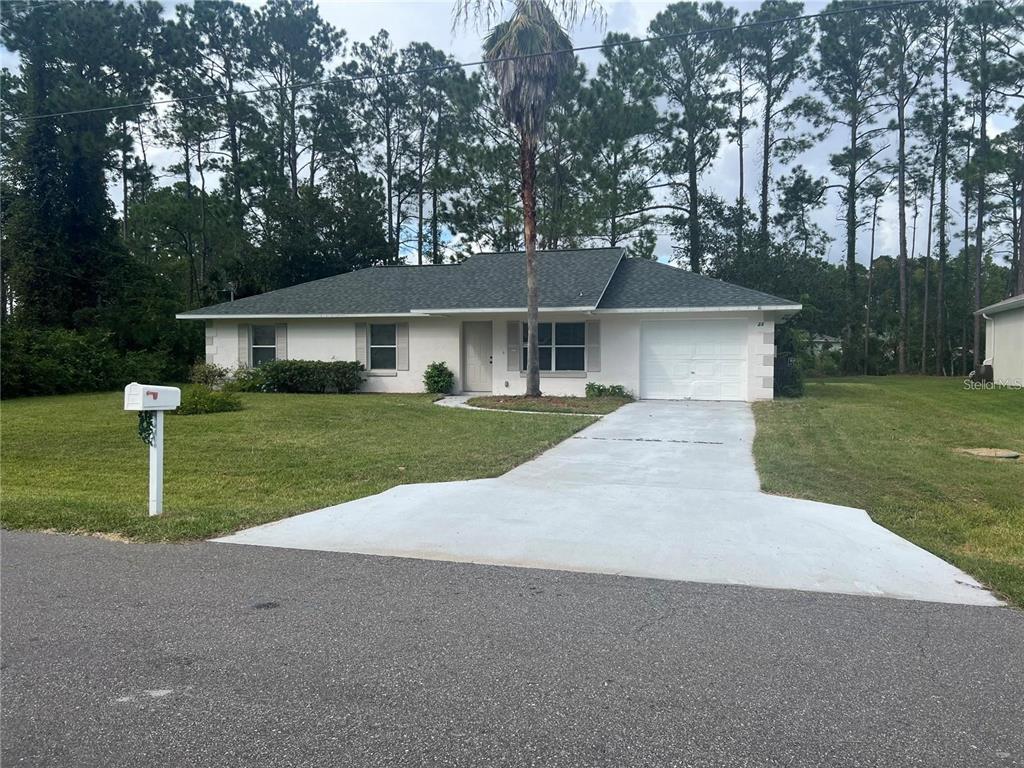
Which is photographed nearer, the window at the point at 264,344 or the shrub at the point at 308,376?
the shrub at the point at 308,376

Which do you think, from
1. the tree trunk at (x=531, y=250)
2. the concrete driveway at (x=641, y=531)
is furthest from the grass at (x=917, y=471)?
the tree trunk at (x=531, y=250)

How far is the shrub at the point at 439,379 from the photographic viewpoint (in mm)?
20406

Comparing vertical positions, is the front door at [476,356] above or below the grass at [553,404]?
above

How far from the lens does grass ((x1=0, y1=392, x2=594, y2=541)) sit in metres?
6.77

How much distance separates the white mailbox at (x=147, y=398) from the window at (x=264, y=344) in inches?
629

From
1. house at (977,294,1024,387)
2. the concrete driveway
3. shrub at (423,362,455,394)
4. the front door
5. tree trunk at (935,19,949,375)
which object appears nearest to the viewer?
the concrete driveway

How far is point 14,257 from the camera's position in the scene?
26.0 m

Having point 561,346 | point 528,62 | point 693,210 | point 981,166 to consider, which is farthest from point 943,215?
point 528,62

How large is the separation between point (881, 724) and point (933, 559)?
3026 mm

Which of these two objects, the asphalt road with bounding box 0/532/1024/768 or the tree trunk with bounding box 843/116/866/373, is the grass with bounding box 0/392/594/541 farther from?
the tree trunk with bounding box 843/116/866/373

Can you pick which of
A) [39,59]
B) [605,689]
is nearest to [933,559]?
[605,689]

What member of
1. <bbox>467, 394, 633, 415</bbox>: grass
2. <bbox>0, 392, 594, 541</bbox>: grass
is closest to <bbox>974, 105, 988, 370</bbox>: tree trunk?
<bbox>467, 394, 633, 415</bbox>: grass

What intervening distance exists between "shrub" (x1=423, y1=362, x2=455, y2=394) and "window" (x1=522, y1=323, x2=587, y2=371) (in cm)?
226

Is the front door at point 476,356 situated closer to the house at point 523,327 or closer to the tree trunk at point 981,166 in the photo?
the house at point 523,327
